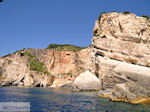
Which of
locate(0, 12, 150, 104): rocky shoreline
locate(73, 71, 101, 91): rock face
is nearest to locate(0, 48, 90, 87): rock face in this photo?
Answer: locate(0, 12, 150, 104): rocky shoreline

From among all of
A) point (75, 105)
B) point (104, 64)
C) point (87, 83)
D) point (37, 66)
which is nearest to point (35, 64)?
point (37, 66)

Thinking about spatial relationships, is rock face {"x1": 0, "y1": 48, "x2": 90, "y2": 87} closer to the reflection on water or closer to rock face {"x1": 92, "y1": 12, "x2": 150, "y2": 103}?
rock face {"x1": 92, "y1": 12, "x2": 150, "y2": 103}

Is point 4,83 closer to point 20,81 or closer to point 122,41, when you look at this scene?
point 20,81

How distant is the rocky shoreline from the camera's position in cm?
2500

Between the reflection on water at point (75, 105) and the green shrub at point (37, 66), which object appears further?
the green shrub at point (37, 66)

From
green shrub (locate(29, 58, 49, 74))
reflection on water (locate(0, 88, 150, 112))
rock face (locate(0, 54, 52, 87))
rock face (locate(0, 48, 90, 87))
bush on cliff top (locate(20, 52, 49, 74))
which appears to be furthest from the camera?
bush on cliff top (locate(20, 52, 49, 74))

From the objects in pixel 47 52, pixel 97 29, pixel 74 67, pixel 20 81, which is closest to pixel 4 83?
pixel 20 81

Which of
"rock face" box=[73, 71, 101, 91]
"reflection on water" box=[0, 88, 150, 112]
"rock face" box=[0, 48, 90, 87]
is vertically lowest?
"reflection on water" box=[0, 88, 150, 112]

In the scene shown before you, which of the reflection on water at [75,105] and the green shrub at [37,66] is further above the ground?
the green shrub at [37,66]

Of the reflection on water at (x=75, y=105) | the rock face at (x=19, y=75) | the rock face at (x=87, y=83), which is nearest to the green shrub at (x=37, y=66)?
the rock face at (x=19, y=75)

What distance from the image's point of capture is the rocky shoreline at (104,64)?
82.0ft

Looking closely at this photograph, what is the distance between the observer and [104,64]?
47.3 metres

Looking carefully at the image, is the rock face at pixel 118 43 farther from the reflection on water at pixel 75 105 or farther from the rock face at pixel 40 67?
the rock face at pixel 40 67

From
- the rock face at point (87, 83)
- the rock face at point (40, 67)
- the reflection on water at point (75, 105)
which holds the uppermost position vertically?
the rock face at point (40, 67)
